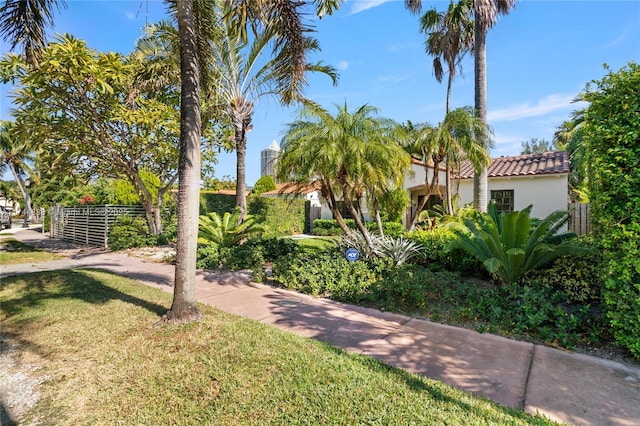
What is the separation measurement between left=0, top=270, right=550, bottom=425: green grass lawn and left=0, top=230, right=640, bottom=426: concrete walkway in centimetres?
34

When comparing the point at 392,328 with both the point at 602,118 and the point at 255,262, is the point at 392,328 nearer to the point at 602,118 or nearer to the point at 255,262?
the point at 602,118

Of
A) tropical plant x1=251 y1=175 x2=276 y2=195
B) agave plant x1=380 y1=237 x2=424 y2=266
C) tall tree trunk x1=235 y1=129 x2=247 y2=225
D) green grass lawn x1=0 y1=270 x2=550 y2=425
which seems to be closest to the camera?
green grass lawn x1=0 y1=270 x2=550 y2=425

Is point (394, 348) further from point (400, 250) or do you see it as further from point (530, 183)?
point (530, 183)

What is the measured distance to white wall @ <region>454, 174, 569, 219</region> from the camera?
14.5m

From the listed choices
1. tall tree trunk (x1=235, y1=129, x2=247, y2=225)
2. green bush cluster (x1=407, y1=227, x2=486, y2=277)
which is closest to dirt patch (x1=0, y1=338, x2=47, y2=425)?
green bush cluster (x1=407, y1=227, x2=486, y2=277)

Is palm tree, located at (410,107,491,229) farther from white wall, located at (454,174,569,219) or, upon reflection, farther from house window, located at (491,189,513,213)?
house window, located at (491,189,513,213)

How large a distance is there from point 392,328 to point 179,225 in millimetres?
3369

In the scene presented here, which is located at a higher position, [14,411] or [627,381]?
[627,381]

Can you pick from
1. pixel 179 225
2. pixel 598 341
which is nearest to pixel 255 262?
pixel 179 225

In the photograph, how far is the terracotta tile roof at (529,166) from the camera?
14.9 metres

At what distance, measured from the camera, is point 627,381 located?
3080 mm

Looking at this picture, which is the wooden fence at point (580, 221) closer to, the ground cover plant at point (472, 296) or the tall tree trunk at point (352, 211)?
the ground cover plant at point (472, 296)

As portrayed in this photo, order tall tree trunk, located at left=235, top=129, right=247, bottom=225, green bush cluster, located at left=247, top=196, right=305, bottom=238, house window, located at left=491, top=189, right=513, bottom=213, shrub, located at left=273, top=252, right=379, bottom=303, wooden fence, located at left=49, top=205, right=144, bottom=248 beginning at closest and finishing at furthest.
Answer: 1. shrub, located at left=273, top=252, right=379, bottom=303
2. tall tree trunk, located at left=235, top=129, right=247, bottom=225
3. wooden fence, located at left=49, top=205, right=144, bottom=248
4. house window, located at left=491, top=189, right=513, bottom=213
5. green bush cluster, located at left=247, top=196, right=305, bottom=238

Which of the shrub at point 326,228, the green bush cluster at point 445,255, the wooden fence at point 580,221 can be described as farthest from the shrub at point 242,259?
the wooden fence at point 580,221
